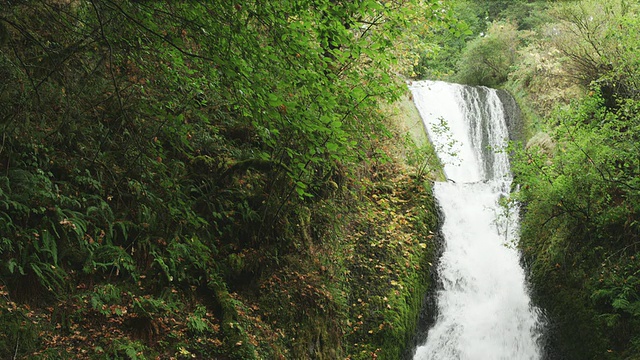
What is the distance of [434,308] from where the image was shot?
394 inches

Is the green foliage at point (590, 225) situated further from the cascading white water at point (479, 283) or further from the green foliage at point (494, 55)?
the green foliage at point (494, 55)

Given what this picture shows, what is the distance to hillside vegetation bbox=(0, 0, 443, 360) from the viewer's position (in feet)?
14.1

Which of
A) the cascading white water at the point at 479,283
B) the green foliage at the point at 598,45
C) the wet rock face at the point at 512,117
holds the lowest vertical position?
the cascading white water at the point at 479,283

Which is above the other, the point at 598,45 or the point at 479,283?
the point at 598,45

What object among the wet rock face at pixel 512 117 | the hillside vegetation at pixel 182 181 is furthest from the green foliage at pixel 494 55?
the hillside vegetation at pixel 182 181

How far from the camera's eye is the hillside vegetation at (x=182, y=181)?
429 centimetres

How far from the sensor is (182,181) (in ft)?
21.1

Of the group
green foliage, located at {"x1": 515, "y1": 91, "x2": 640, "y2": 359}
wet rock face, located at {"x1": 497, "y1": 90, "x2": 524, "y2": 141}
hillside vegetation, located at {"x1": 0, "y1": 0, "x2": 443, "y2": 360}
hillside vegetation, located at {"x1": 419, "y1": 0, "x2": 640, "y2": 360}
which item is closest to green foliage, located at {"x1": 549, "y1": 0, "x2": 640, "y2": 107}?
hillside vegetation, located at {"x1": 419, "y1": 0, "x2": 640, "y2": 360}

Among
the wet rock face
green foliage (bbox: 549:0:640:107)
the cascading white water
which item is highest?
green foliage (bbox: 549:0:640:107)

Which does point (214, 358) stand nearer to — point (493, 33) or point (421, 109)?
point (421, 109)

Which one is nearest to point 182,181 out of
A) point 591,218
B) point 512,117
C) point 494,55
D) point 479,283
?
point 479,283

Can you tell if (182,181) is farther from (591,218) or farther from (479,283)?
(591,218)

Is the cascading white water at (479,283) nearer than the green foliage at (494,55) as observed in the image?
Yes

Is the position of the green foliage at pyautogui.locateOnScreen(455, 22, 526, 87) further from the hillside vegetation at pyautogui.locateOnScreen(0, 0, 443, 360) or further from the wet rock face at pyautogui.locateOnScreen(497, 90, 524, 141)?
the hillside vegetation at pyautogui.locateOnScreen(0, 0, 443, 360)
